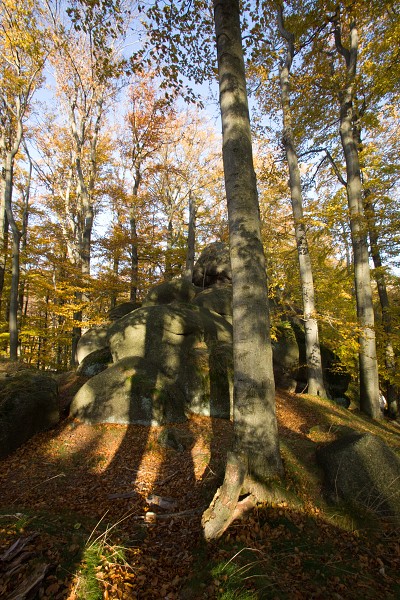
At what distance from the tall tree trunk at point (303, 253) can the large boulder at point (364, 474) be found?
5816 millimetres

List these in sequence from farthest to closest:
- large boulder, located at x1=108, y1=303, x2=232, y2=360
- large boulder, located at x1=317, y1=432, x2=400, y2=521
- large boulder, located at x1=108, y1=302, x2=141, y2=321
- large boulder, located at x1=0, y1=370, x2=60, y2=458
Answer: large boulder, located at x1=108, y1=302, x2=141, y2=321
large boulder, located at x1=108, y1=303, x2=232, y2=360
large boulder, located at x1=0, y1=370, x2=60, y2=458
large boulder, located at x1=317, y1=432, x2=400, y2=521

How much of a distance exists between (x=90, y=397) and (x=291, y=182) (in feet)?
33.3

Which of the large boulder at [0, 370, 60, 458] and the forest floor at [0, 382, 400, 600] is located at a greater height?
the large boulder at [0, 370, 60, 458]

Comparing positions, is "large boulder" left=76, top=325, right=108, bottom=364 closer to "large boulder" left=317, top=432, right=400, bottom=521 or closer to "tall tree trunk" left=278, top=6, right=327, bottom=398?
"tall tree trunk" left=278, top=6, right=327, bottom=398

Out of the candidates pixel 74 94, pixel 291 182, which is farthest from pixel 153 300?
pixel 74 94

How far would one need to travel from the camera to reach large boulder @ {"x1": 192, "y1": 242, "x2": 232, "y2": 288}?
54.6 feet

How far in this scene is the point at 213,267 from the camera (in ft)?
55.7

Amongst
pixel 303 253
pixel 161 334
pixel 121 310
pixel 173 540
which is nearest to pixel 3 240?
pixel 121 310

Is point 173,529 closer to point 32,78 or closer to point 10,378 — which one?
point 10,378

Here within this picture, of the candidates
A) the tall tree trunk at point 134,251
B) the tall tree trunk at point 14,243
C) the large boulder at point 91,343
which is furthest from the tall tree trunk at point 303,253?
the tall tree trunk at point 14,243

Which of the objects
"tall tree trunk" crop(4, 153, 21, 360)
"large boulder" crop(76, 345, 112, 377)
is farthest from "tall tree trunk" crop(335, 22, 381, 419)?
"tall tree trunk" crop(4, 153, 21, 360)

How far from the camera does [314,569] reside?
2713mm

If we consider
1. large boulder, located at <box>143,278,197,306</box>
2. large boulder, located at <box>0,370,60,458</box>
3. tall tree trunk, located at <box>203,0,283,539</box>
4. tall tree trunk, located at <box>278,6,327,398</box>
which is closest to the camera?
tall tree trunk, located at <box>203,0,283,539</box>

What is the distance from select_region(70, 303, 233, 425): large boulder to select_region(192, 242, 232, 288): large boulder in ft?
20.9
